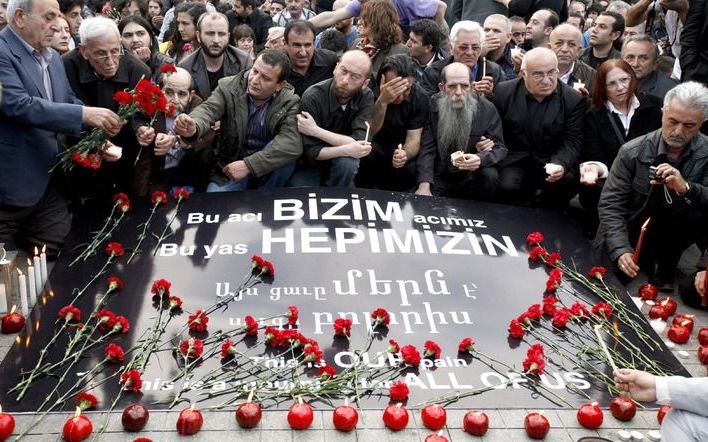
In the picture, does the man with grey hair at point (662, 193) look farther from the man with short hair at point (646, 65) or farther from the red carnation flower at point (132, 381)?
the red carnation flower at point (132, 381)

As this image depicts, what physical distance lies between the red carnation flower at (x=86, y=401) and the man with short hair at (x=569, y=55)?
596 cm

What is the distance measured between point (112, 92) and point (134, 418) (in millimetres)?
3882

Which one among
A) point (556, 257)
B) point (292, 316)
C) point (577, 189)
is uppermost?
point (577, 189)

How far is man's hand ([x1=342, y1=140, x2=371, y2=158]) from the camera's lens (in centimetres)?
781

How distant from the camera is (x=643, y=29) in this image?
1070 cm

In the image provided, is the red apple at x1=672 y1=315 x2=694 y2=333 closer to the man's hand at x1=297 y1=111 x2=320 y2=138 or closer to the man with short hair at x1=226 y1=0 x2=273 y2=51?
the man's hand at x1=297 y1=111 x2=320 y2=138

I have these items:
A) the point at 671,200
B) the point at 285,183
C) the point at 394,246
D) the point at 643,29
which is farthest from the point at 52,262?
the point at 643,29

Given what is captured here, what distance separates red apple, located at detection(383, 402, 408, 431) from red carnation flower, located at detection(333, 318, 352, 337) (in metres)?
0.87

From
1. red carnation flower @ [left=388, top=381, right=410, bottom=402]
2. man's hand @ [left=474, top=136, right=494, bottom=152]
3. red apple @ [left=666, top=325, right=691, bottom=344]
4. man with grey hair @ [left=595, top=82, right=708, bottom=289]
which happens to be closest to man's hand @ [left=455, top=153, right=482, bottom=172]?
man's hand @ [left=474, top=136, right=494, bottom=152]

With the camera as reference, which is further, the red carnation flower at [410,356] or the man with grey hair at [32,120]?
the man with grey hair at [32,120]

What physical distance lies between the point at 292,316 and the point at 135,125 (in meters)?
2.88

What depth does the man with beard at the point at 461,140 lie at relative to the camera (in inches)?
321

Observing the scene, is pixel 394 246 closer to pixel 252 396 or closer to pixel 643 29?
pixel 252 396

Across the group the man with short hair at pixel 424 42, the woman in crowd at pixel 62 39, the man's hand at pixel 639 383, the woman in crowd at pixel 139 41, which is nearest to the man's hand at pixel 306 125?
the man with short hair at pixel 424 42
